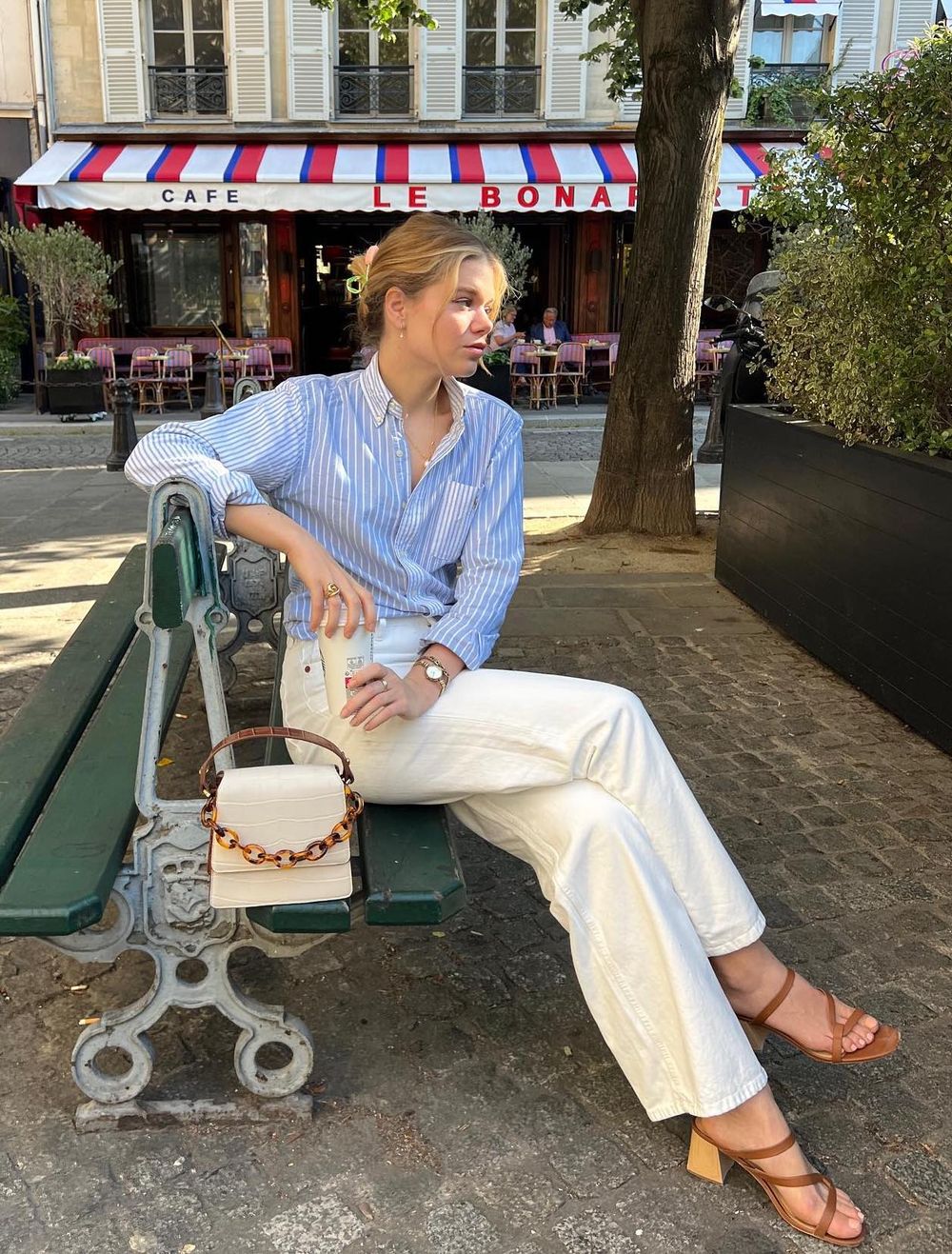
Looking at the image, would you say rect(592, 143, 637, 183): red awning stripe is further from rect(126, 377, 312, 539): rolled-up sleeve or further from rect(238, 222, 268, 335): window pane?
rect(126, 377, 312, 539): rolled-up sleeve

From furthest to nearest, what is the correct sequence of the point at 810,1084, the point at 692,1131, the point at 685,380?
the point at 685,380, the point at 810,1084, the point at 692,1131

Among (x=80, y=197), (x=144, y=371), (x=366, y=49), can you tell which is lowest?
(x=144, y=371)

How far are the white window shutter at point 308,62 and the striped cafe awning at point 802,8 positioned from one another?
7.43 meters

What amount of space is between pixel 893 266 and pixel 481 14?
18.1 meters

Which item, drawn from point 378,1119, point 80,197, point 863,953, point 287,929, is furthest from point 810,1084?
point 80,197

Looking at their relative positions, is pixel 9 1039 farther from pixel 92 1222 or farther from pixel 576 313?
pixel 576 313

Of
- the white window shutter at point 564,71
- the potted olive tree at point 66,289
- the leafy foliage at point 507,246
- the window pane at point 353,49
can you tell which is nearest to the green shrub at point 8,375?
the potted olive tree at point 66,289

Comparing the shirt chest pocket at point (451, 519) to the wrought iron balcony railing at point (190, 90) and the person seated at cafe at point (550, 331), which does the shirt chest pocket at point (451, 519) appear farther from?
the wrought iron balcony railing at point (190, 90)

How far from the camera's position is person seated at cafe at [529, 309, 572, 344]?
732 inches

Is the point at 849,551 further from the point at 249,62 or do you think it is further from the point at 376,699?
the point at 249,62

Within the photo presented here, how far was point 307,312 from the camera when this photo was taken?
21266mm

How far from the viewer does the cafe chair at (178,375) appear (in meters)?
17.4

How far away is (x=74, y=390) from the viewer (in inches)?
615

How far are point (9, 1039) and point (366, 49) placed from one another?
20.9 m
